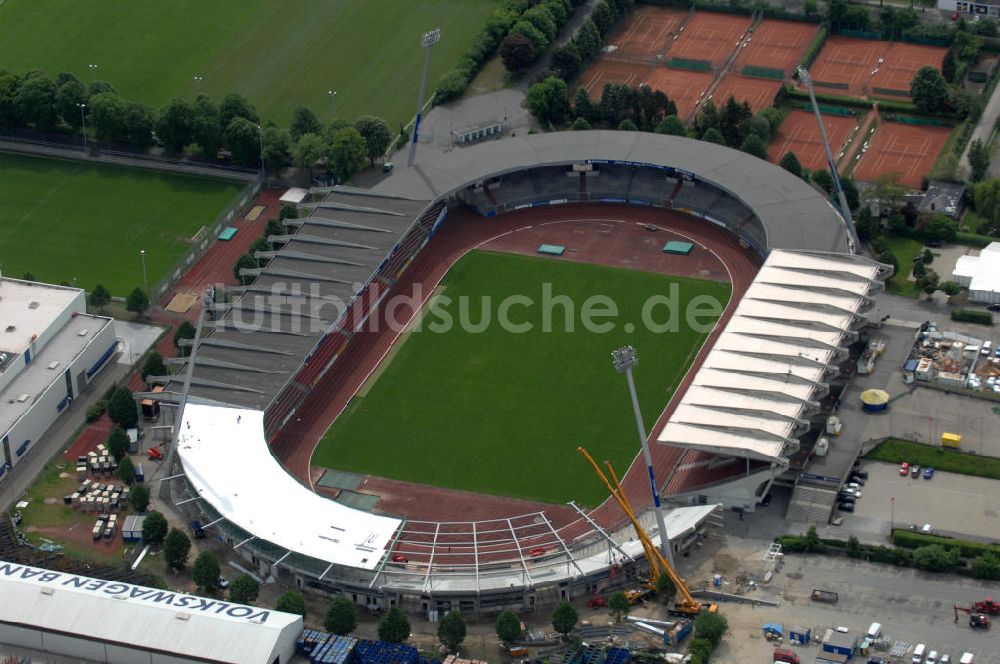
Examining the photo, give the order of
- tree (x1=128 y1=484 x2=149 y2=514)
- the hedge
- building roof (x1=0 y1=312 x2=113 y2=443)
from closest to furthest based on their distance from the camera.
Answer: tree (x1=128 y1=484 x2=149 y2=514) → building roof (x1=0 y1=312 x2=113 y2=443) → the hedge

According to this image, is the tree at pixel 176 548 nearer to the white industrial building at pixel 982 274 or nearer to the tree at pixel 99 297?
the tree at pixel 99 297

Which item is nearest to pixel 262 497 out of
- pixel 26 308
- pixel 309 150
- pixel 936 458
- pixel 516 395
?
pixel 516 395

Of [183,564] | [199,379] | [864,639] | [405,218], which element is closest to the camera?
[864,639]

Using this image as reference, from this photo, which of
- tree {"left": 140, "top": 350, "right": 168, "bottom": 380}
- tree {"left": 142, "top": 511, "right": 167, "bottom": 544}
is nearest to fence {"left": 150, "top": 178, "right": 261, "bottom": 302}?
tree {"left": 140, "top": 350, "right": 168, "bottom": 380}

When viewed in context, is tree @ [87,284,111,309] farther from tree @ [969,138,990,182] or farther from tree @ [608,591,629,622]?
tree @ [969,138,990,182]

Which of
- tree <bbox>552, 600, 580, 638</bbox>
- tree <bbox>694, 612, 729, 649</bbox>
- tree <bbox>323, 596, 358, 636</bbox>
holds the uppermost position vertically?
tree <bbox>694, 612, 729, 649</bbox>

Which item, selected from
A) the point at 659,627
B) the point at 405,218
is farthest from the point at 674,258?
the point at 659,627

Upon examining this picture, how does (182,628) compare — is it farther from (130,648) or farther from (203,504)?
(203,504)
